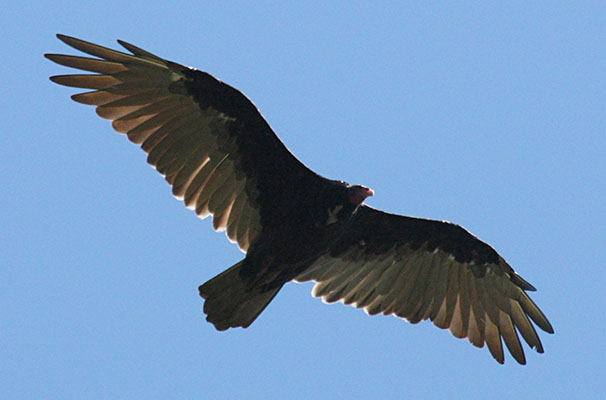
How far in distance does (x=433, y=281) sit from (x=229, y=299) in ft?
6.72

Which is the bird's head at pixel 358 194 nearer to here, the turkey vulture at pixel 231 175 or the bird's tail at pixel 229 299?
the turkey vulture at pixel 231 175

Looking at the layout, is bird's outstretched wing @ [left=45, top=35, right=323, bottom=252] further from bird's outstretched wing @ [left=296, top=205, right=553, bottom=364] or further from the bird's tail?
bird's outstretched wing @ [left=296, top=205, right=553, bottom=364]

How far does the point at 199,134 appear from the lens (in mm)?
8188

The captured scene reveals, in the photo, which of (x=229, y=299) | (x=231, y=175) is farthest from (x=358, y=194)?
(x=229, y=299)

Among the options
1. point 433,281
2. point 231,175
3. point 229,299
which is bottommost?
point 229,299

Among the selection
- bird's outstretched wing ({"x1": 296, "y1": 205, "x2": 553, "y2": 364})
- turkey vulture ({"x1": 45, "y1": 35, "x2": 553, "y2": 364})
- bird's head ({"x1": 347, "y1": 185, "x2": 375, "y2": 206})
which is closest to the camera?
bird's head ({"x1": 347, "y1": 185, "x2": 375, "y2": 206})

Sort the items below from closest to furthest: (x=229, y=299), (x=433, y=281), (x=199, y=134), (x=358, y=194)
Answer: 1. (x=358, y=194)
2. (x=229, y=299)
3. (x=199, y=134)
4. (x=433, y=281)

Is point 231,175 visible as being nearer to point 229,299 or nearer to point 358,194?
point 229,299

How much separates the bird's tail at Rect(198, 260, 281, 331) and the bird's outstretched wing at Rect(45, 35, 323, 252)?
1.25ft

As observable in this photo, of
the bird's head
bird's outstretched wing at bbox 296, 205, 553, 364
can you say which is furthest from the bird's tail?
the bird's head

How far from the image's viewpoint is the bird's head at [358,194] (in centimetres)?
776

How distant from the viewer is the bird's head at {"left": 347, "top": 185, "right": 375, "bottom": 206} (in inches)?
306

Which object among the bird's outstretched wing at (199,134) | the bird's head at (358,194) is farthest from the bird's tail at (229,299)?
the bird's head at (358,194)

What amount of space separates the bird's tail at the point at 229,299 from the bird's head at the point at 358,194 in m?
1.01
